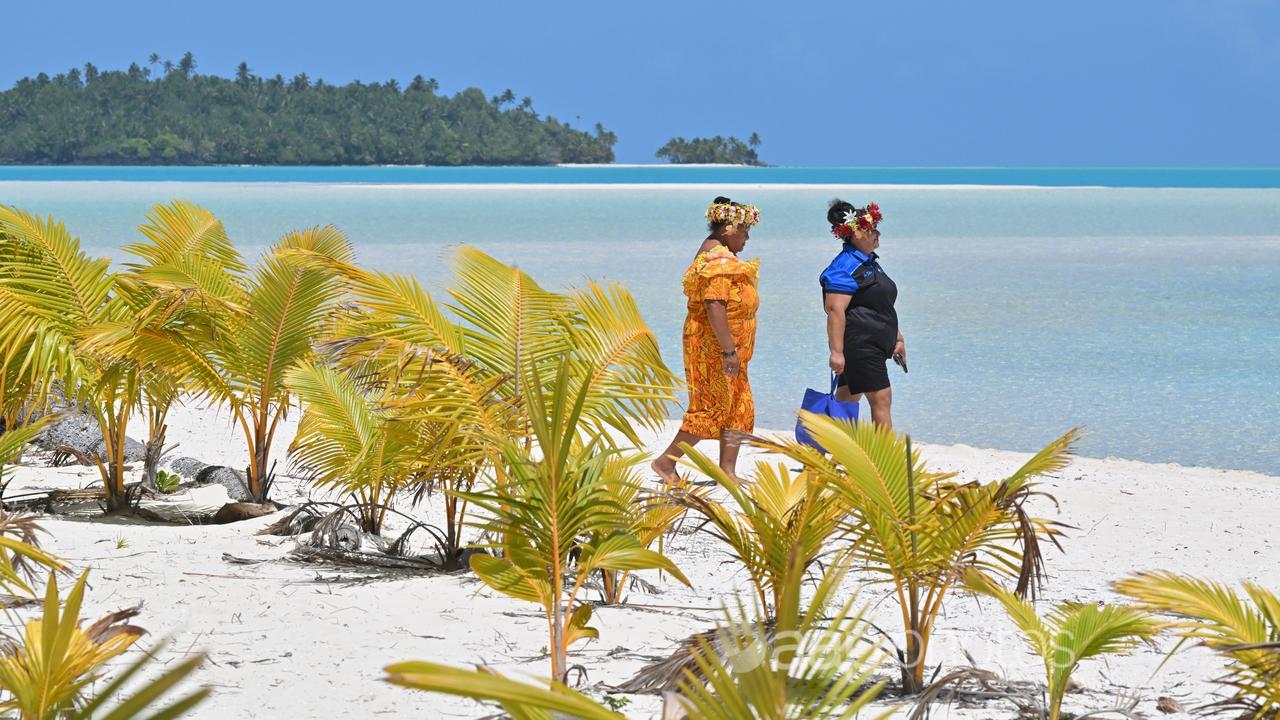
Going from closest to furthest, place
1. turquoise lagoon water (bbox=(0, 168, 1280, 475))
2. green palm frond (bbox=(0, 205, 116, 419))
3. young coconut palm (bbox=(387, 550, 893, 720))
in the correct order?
young coconut palm (bbox=(387, 550, 893, 720))
green palm frond (bbox=(0, 205, 116, 419))
turquoise lagoon water (bbox=(0, 168, 1280, 475))

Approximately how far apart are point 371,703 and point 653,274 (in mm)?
19686

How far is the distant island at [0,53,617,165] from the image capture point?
138 m

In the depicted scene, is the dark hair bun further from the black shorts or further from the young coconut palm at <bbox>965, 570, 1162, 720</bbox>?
the young coconut palm at <bbox>965, 570, 1162, 720</bbox>

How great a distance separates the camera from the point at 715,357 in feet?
20.9

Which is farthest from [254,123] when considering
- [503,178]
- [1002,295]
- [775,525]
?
[775,525]

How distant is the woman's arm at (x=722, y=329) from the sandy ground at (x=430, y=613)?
2.63ft

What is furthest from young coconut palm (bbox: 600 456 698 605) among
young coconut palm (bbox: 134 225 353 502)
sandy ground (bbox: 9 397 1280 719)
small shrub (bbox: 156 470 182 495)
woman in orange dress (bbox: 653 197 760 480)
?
small shrub (bbox: 156 470 182 495)

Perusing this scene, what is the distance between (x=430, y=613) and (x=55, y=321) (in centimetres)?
231

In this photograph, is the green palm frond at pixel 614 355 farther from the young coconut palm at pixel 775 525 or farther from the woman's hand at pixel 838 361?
the woman's hand at pixel 838 361

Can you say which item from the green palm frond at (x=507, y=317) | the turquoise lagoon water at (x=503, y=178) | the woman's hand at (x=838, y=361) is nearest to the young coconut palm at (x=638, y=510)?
the green palm frond at (x=507, y=317)

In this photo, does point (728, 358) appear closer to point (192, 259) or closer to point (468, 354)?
point (468, 354)

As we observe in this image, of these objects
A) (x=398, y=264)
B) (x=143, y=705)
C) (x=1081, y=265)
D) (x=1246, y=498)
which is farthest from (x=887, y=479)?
(x=1081, y=265)

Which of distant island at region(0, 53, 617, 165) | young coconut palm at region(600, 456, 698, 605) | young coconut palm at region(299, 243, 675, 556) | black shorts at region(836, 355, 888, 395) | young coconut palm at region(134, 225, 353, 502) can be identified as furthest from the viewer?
distant island at region(0, 53, 617, 165)

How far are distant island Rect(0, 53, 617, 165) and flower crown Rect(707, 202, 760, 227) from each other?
135 meters
